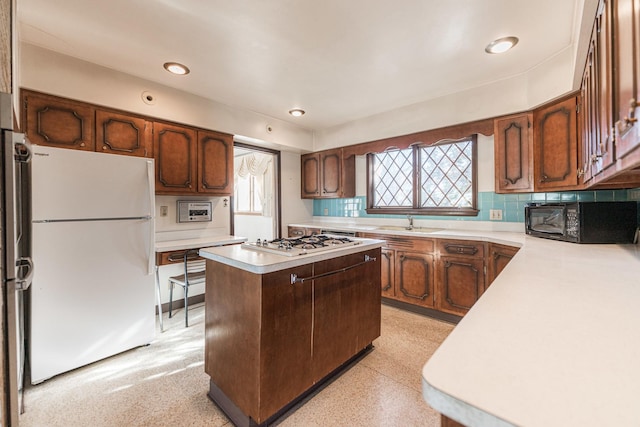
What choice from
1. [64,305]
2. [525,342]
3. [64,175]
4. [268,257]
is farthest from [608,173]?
[64,305]

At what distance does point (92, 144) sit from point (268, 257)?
2109 mm

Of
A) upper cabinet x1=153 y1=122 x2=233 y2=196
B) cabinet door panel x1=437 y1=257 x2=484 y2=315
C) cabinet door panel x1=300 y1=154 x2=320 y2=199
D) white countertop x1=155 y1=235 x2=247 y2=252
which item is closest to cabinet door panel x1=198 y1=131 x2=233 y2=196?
upper cabinet x1=153 y1=122 x2=233 y2=196

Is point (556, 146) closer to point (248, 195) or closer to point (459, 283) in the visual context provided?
point (459, 283)

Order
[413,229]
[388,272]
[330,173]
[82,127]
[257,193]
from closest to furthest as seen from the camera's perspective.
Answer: [82,127], [388,272], [413,229], [330,173], [257,193]

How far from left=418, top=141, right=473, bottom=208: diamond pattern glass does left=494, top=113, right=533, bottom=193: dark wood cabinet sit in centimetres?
46

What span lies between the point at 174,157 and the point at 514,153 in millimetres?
3458

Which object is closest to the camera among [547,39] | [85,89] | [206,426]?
[206,426]

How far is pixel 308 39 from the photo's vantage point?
6.86 feet

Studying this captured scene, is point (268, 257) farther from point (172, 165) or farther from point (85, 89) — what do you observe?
point (85, 89)

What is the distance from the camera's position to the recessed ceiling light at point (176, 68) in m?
2.45

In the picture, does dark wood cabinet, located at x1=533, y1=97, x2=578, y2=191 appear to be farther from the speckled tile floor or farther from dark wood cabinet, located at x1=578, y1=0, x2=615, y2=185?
the speckled tile floor

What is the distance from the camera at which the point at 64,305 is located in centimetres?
198

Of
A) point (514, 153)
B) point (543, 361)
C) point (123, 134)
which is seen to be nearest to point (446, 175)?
point (514, 153)

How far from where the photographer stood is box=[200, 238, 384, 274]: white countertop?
1.44 m
